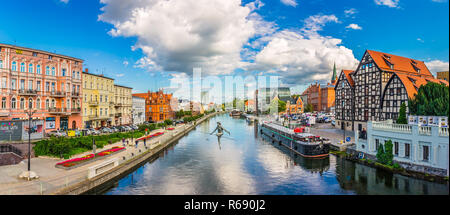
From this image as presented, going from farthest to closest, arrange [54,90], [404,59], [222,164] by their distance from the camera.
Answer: [404,59] → [54,90] → [222,164]

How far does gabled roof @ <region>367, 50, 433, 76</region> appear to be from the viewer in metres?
39.5

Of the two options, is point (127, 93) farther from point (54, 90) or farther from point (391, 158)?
point (391, 158)

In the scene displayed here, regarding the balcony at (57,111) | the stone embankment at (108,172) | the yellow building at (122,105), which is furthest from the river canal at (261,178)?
the yellow building at (122,105)

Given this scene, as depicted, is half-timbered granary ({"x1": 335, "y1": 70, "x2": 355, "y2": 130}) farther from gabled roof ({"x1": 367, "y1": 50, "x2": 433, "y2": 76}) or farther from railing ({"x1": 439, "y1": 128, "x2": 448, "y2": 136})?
railing ({"x1": 439, "y1": 128, "x2": 448, "y2": 136})

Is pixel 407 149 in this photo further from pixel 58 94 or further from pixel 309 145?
pixel 58 94

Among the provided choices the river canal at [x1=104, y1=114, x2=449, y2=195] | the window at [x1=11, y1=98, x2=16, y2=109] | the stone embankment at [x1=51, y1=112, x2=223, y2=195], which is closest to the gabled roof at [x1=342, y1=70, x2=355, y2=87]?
the river canal at [x1=104, y1=114, x2=449, y2=195]

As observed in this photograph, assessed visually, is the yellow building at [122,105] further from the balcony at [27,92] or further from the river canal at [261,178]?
the river canal at [261,178]

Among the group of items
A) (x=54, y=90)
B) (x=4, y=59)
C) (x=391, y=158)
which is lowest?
(x=391, y=158)

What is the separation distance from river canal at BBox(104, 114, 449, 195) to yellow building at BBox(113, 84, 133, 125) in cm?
3091

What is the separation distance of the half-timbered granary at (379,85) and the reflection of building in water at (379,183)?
17379mm

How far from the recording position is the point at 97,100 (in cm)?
4772

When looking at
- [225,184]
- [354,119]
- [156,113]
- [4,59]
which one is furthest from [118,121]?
[354,119]

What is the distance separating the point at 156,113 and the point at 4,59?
44.8 meters
